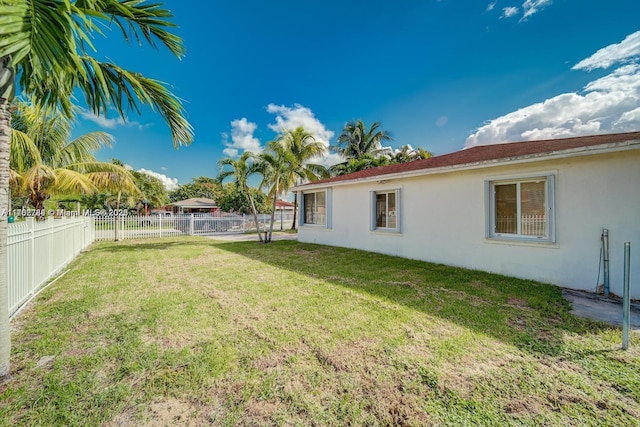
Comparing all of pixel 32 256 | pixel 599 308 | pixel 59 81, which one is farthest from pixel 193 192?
pixel 599 308

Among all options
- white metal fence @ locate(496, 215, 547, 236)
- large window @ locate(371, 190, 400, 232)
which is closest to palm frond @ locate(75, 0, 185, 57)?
large window @ locate(371, 190, 400, 232)

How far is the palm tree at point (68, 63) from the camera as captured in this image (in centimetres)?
175

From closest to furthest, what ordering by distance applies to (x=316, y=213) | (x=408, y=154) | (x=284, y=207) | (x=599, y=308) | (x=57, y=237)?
(x=599, y=308) → (x=57, y=237) → (x=316, y=213) → (x=408, y=154) → (x=284, y=207)

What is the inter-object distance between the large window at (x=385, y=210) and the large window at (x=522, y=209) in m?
2.93

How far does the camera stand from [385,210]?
31.8 feet

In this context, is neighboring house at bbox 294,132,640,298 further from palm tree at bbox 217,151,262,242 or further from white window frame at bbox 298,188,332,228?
palm tree at bbox 217,151,262,242

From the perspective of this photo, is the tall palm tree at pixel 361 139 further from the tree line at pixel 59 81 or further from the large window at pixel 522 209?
the tree line at pixel 59 81

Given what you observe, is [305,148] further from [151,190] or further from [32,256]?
[151,190]

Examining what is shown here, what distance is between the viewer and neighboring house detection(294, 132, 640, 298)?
16.1 ft

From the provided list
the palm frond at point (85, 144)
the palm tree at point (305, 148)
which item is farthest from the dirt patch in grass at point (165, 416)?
the palm tree at point (305, 148)

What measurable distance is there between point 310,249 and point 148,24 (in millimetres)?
8918

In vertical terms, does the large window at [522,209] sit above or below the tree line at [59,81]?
below

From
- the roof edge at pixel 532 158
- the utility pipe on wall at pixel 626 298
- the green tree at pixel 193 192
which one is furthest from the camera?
the green tree at pixel 193 192

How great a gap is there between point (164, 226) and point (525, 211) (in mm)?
18754
